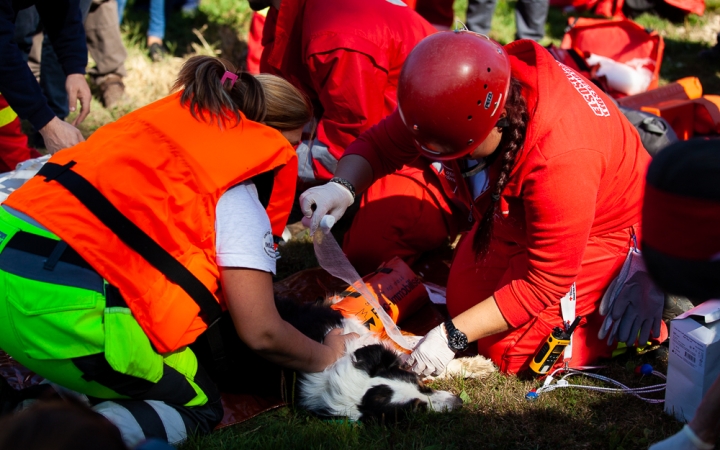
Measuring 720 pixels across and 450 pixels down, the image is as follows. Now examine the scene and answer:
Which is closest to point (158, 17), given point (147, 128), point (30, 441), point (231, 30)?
point (231, 30)

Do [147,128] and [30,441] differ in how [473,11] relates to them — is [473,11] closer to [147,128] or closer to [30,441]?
[147,128]

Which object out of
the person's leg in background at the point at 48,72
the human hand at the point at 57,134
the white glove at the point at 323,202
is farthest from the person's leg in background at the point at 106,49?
the white glove at the point at 323,202

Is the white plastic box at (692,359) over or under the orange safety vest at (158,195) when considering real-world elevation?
under

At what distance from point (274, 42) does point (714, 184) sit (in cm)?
328

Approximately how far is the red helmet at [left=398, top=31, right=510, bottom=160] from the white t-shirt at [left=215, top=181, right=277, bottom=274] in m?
0.68

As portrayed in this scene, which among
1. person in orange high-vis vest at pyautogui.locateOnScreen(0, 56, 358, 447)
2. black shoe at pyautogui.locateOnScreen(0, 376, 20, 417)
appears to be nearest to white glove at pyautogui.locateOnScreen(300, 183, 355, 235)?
person in orange high-vis vest at pyautogui.locateOnScreen(0, 56, 358, 447)

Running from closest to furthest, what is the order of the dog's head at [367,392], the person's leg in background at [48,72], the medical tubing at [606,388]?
the dog's head at [367,392], the medical tubing at [606,388], the person's leg in background at [48,72]

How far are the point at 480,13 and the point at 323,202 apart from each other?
4.67 metres

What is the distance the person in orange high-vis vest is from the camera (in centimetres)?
220

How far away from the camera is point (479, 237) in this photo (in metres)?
3.04

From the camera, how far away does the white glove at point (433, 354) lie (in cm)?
279

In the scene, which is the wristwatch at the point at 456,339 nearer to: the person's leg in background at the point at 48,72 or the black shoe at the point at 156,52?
the person's leg in background at the point at 48,72

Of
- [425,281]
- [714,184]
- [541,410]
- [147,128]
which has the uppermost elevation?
[714,184]

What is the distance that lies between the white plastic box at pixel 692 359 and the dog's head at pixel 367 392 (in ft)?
2.93
